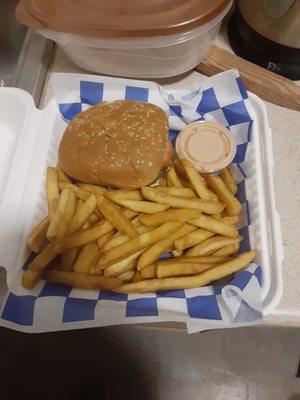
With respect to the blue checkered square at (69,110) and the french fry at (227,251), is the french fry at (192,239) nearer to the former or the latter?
the french fry at (227,251)

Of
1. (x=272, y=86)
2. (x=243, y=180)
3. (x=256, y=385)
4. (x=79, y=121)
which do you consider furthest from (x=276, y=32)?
(x=256, y=385)

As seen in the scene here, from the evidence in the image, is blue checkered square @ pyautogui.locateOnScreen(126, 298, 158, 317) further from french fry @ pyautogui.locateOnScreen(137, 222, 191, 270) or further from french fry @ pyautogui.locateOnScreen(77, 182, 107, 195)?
french fry @ pyautogui.locateOnScreen(77, 182, 107, 195)

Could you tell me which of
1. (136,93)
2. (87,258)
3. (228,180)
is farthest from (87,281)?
(136,93)

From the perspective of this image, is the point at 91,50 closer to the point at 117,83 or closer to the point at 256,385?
the point at 117,83

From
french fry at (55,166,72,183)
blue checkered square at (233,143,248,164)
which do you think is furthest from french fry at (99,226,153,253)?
blue checkered square at (233,143,248,164)

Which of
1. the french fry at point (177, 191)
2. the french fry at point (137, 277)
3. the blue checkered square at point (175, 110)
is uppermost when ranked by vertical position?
the blue checkered square at point (175, 110)

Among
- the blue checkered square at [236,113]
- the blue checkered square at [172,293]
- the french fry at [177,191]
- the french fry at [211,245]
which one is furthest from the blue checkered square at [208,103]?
the blue checkered square at [172,293]
